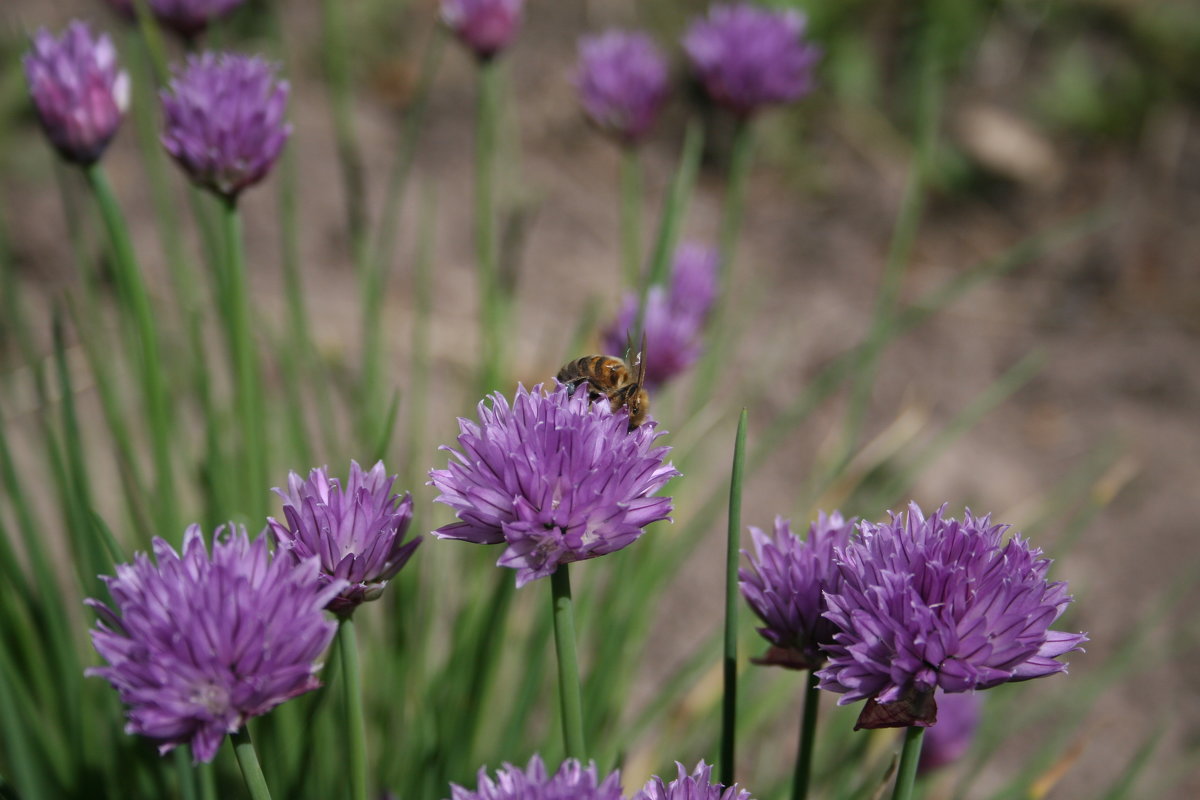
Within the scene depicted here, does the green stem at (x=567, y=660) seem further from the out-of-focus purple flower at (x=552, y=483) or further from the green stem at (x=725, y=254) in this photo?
the green stem at (x=725, y=254)

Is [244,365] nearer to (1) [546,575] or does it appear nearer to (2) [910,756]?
(1) [546,575]

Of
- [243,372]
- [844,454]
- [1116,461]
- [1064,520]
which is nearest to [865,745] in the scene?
[844,454]

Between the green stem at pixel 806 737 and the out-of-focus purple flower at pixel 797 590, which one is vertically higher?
the out-of-focus purple flower at pixel 797 590

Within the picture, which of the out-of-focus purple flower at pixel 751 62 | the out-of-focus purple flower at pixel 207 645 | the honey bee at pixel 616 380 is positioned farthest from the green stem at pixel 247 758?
the out-of-focus purple flower at pixel 751 62

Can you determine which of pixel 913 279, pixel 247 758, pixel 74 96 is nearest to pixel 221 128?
pixel 74 96

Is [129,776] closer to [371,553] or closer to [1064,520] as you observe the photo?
[371,553]
